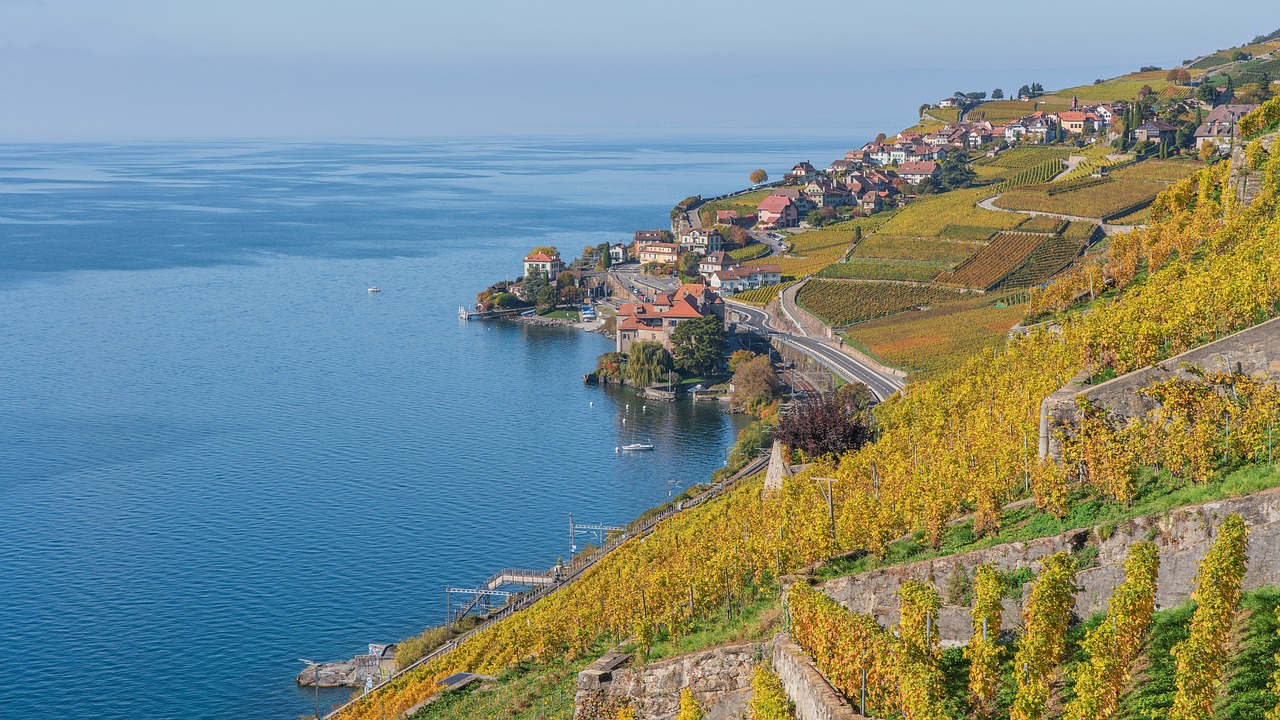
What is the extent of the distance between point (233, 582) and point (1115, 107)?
13307cm

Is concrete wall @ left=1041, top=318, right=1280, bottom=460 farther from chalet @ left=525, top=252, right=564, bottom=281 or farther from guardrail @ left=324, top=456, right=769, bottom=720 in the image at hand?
chalet @ left=525, top=252, right=564, bottom=281

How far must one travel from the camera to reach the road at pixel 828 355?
7900 cm

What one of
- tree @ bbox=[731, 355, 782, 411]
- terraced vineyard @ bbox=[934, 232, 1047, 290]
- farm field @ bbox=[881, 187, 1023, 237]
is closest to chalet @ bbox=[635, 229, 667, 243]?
farm field @ bbox=[881, 187, 1023, 237]

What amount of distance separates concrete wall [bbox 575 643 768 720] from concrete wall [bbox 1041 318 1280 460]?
8.90 meters

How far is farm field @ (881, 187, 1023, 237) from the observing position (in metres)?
114

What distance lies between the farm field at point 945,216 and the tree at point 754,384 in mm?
31358

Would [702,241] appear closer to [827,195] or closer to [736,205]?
[827,195]

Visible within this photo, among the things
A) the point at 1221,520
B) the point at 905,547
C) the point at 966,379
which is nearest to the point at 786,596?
the point at 905,547

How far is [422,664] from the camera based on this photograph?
46.1 metres

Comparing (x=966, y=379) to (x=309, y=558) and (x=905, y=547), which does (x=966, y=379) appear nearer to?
(x=905, y=547)

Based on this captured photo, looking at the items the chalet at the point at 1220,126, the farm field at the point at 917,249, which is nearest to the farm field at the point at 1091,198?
the chalet at the point at 1220,126

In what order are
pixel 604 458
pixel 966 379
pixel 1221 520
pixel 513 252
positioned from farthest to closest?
pixel 513 252 → pixel 604 458 → pixel 966 379 → pixel 1221 520

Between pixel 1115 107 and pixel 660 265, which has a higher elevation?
pixel 1115 107

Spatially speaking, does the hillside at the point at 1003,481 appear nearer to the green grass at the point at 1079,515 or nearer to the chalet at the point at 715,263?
the green grass at the point at 1079,515
